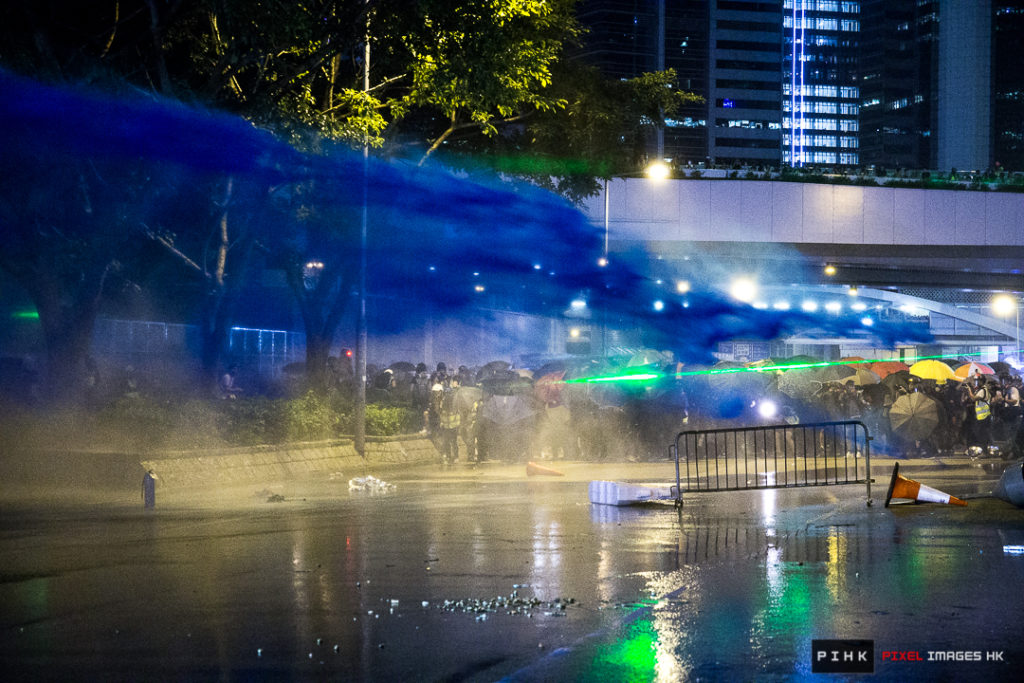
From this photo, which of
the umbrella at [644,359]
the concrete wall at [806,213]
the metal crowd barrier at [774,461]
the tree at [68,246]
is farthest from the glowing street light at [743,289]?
the tree at [68,246]

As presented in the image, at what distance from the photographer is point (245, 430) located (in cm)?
1897

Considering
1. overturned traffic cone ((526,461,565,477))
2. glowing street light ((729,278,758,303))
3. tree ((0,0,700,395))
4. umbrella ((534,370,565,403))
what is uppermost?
tree ((0,0,700,395))

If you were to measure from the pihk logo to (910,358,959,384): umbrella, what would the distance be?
79.2 feet

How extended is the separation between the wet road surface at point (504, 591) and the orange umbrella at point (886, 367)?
17.9 metres

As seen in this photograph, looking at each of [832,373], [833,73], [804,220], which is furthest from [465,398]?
[833,73]

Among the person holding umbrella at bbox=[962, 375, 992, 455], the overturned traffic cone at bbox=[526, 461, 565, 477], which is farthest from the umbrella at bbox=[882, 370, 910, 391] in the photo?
the overturned traffic cone at bbox=[526, 461, 565, 477]

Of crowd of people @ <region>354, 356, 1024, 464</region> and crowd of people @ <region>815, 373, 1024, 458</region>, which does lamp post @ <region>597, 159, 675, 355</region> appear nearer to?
crowd of people @ <region>354, 356, 1024, 464</region>

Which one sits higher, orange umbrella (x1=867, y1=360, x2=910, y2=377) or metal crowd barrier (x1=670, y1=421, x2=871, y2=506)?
orange umbrella (x1=867, y1=360, x2=910, y2=377)

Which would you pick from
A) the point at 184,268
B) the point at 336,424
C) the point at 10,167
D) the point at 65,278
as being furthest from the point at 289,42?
the point at 184,268

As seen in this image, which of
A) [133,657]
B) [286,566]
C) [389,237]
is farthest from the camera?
[389,237]

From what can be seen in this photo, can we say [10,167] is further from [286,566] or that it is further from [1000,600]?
[1000,600]

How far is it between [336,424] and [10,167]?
7788 mm

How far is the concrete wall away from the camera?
142 feet

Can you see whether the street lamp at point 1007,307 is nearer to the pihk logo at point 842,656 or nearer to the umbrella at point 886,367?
the umbrella at point 886,367
